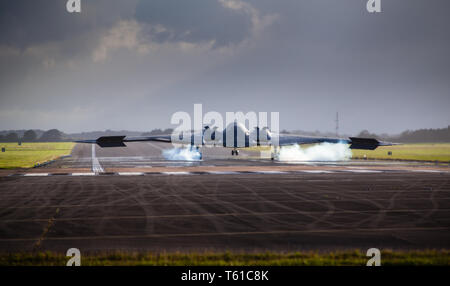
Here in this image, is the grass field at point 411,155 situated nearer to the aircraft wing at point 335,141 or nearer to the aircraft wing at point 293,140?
the aircraft wing at point 335,141

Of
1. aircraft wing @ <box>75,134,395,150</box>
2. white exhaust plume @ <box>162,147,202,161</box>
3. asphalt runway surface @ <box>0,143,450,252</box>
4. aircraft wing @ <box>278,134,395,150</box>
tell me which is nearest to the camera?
asphalt runway surface @ <box>0,143,450,252</box>

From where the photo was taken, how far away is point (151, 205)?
1752 cm

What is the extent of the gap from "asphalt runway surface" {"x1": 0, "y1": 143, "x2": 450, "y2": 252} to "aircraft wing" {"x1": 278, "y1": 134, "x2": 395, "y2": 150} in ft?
20.0

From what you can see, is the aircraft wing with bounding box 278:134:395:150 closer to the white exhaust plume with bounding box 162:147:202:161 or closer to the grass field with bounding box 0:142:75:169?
the white exhaust plume with bounding box 162:147:202:161

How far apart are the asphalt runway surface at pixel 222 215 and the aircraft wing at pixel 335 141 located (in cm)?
610

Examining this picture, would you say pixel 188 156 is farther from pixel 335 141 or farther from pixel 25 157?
pixel 25 157

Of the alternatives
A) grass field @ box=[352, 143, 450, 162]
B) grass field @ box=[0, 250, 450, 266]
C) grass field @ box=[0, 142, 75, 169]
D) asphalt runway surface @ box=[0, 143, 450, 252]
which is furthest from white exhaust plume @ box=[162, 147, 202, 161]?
grass field @ box=[0, 250, 450, 266]

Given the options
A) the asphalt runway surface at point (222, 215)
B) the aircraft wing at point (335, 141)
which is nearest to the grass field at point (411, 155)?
the aircraft wing at point (335, 141)

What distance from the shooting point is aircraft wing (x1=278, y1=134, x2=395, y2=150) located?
3159cm

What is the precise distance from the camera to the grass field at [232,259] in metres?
9.20

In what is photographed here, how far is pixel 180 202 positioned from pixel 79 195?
6749 millimetres

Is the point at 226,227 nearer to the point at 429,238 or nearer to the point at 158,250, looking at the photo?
the point at 158,250
